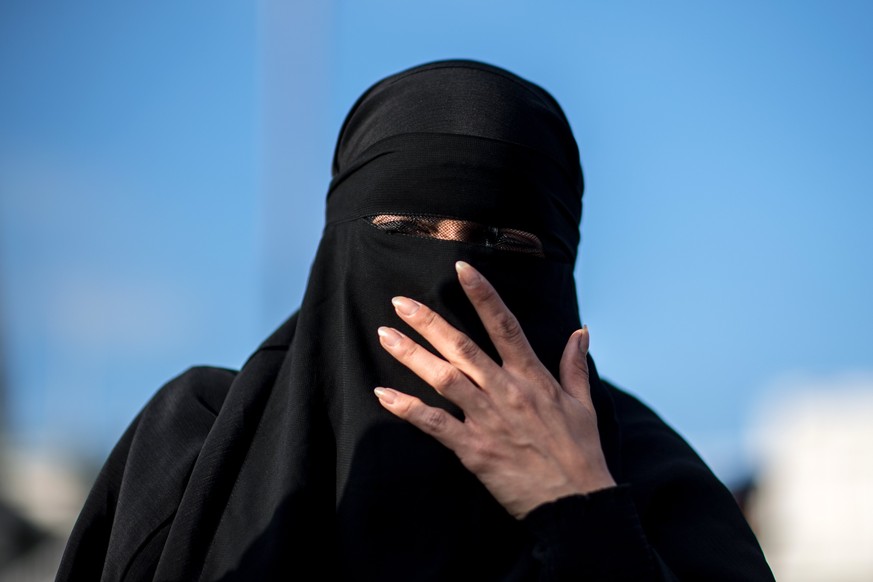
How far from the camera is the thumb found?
76.6 inches

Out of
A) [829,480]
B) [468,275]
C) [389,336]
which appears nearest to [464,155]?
[468,275]

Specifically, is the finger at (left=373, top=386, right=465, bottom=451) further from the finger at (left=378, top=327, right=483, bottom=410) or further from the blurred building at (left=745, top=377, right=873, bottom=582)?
the blurred building at (left=745, top=377, right=873, bottom=582)

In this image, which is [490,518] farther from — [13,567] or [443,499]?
[13,567]

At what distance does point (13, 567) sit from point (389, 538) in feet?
73.6

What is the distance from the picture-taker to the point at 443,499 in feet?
5.90

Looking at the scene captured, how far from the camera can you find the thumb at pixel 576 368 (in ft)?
6.38

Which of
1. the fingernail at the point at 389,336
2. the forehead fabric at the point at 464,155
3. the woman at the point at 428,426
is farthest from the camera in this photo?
the forehead fabric at the point at 464,155

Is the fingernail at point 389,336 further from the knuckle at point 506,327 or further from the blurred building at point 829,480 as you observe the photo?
the blurred building at point 829,480

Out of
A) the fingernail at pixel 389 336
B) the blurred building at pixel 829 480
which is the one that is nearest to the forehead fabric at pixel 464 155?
the fingernail at pixel 389 336

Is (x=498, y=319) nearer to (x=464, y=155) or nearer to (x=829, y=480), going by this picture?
(x=464, y=155)

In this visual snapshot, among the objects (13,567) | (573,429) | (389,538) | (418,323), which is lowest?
(13,567)

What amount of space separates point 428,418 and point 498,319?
9.5 inches

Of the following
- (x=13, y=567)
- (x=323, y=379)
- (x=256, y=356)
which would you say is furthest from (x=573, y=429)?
(x=13, y=567)

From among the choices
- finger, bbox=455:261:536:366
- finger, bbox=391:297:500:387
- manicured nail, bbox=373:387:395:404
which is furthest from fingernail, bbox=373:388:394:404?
finger, bbox=455:261:536:366
